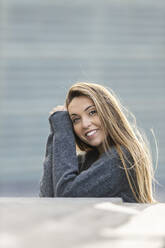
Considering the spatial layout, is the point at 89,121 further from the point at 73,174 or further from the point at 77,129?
the point at 73,174

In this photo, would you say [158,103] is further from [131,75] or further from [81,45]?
[81,45]

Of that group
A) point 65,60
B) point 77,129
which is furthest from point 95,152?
point 65,60

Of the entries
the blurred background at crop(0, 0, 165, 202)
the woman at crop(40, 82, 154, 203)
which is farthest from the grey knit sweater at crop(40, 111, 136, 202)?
the blurred background at crop(0, 0, 165, 202)

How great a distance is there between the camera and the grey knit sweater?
4.87 ft

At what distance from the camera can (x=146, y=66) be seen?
34.3 ft

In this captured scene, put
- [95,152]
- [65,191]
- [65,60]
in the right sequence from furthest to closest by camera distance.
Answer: [65,60] → [95,152] → [65,191]

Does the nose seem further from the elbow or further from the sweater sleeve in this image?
the elbow

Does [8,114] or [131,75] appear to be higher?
[131,75]

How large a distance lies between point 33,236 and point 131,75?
9.93 m

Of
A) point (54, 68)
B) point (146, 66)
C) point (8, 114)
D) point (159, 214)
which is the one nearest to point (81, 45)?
point (54, 68)

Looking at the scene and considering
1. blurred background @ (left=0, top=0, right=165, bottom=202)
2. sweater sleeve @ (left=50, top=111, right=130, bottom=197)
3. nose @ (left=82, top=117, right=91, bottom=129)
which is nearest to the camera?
sweater sleeve @ (left=50, top=111, right=130, bottom=197)

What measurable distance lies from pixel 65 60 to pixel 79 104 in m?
8.65

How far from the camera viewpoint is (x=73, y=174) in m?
1.54

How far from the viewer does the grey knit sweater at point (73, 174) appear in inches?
58.4
